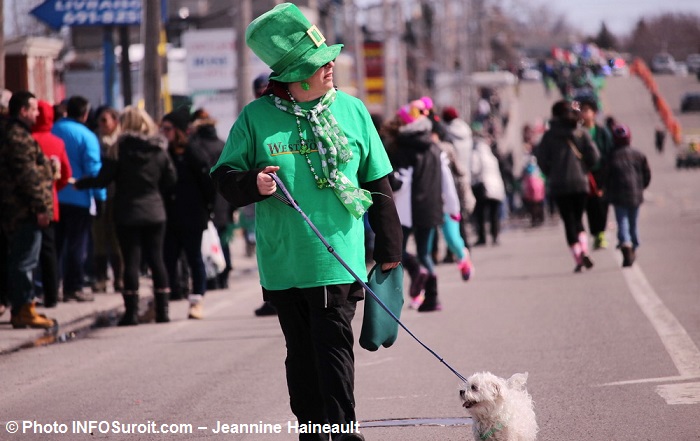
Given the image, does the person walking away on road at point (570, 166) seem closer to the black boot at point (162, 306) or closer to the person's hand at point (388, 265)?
the black boot at point (162, 306)

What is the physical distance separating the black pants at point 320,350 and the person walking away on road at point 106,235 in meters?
8.92

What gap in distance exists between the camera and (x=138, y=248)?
12805 millimetres

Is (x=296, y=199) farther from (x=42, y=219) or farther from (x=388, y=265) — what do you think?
(x=42, y=219)

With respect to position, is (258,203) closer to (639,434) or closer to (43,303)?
(639,434)

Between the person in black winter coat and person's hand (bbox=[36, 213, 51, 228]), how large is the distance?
188 cm

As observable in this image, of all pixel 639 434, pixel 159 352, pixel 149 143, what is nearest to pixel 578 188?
pixel 149 143

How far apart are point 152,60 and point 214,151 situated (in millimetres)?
4482

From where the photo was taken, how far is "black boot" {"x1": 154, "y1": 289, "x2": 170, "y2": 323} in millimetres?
13023

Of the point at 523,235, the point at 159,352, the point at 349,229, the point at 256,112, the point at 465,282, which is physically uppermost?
the point at 256,112

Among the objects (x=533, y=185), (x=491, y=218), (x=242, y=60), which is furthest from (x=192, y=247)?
(x=533, y=185)

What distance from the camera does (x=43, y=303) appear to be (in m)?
14.0

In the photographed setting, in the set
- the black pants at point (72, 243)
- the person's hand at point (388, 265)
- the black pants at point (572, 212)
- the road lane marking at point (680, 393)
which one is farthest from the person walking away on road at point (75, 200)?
the person's hand at point (388, 265)

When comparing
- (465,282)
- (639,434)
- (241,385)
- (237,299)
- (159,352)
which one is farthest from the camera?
(465,282)

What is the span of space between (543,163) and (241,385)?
836cm
